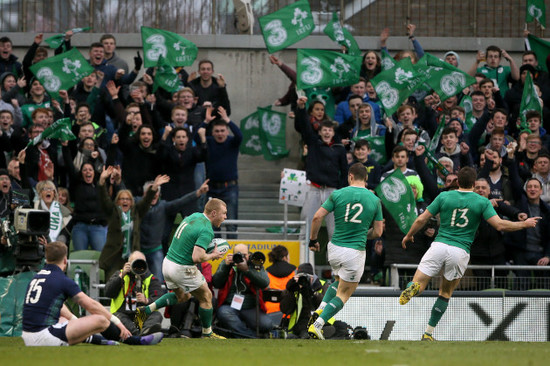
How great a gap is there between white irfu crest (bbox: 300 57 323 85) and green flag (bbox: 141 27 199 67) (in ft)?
7.01

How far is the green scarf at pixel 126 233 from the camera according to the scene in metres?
15.8

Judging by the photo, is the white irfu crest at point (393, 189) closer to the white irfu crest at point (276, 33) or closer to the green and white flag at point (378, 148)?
the green and white flag at point (378, 148)

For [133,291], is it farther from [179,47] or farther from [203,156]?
[179,47]

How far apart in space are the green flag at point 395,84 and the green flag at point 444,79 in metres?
0.32

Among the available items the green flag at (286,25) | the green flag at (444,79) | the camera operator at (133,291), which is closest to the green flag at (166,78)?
the green flag at (286,25)

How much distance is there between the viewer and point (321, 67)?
1836 centimetres

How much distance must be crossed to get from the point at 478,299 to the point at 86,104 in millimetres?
7100

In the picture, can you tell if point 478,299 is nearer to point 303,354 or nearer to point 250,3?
point 303,354

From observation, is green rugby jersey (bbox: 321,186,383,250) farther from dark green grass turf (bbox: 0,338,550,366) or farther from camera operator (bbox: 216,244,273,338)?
camera operator (bbox: 216,244,273,338)

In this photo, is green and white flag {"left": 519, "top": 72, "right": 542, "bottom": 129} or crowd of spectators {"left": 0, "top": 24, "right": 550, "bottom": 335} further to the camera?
green and white flag {"left": 519, "top": 72, "right": 542, "bottom": 129}

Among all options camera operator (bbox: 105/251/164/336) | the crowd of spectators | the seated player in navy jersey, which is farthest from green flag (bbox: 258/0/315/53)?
the seated player in navy jersey

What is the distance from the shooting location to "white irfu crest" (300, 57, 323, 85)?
1830 cm

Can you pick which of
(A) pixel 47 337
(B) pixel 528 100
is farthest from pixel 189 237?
(B) pixel 528 100

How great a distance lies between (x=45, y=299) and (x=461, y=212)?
5075mm
